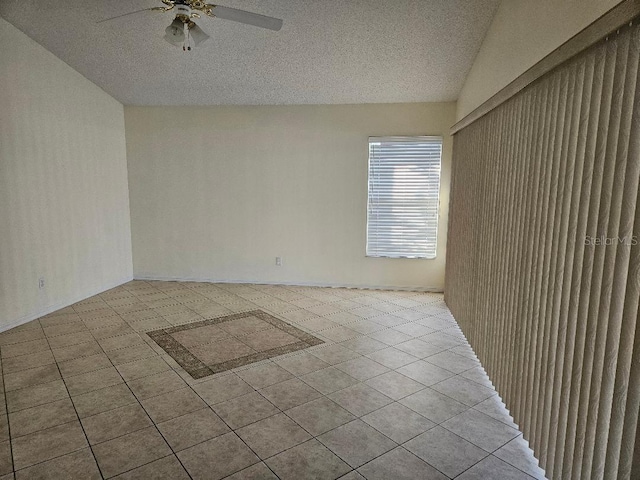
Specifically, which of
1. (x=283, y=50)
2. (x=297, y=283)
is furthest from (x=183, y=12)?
(x=297, y=283)

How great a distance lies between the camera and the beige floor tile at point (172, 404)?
2.55 meters

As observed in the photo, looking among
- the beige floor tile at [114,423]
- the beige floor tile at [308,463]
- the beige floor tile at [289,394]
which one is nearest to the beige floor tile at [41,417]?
the beige floor tile at [114,423]

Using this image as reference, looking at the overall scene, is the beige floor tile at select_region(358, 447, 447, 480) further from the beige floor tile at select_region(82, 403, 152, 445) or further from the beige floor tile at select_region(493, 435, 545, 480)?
the beige floor tile at select_region(82, 403, 152, 445)

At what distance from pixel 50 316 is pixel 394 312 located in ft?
12.9

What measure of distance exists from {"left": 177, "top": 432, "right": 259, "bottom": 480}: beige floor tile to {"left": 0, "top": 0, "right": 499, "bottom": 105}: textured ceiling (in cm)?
353

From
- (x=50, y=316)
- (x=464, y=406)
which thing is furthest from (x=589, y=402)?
(x=50, y=316)

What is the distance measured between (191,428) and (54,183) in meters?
3.67

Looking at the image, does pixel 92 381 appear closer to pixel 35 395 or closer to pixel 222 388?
pixel 35 395

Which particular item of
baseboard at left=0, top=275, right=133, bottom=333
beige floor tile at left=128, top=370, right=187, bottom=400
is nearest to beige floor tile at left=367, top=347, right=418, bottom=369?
beige floor tile at left=128, top=370, right=187, bottom=400

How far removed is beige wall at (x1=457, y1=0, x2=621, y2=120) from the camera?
1.83m

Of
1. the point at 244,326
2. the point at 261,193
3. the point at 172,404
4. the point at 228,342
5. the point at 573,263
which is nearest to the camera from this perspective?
the point at 573,263

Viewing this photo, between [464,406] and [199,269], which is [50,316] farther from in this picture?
[464,406]

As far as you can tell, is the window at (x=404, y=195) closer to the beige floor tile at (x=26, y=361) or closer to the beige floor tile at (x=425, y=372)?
the beige floor tile at (x=425, y=372)

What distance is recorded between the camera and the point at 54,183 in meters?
4.61
